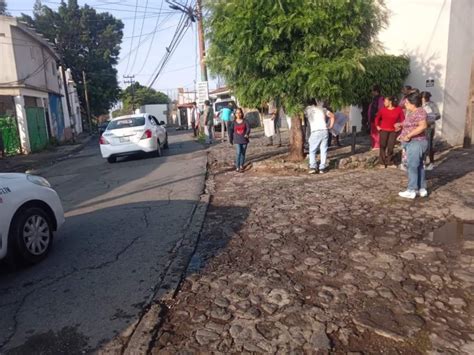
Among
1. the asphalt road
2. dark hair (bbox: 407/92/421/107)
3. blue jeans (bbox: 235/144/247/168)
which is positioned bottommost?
the asphalt road

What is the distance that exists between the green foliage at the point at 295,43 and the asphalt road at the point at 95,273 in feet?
9.78

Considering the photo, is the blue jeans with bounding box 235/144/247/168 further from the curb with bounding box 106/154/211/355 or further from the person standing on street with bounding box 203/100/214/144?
the person standing on street with bounding box 203/100/214/144

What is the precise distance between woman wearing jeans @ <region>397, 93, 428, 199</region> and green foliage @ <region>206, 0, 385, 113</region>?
2.23m

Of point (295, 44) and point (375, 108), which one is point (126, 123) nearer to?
point (295, 44)

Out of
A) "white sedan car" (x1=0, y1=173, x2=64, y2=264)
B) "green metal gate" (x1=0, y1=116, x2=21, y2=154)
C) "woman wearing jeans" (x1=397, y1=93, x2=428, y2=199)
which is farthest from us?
"green metal gate" (x1=0, y1=116, x2=21, y2=154)

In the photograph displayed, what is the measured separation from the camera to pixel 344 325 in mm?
3039

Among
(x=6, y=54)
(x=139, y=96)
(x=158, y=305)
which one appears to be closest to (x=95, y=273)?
(x=158, y=305)

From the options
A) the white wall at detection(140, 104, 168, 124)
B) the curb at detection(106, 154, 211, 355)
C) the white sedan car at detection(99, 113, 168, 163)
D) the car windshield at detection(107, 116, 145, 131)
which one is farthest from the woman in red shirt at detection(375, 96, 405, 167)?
the white wall at detection(140, 104, 168, 124)

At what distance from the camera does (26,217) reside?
456 centimetres

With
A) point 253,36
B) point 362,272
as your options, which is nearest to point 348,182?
point 253,36

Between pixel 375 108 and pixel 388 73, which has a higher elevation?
pixel 388 73

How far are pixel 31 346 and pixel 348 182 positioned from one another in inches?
243

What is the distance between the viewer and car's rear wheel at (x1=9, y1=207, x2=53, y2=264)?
173 inches

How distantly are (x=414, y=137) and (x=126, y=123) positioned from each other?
9690mm
